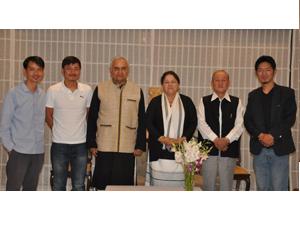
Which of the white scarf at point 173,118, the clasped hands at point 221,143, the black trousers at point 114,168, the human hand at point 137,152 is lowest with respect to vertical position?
the black trousers at point 114,168

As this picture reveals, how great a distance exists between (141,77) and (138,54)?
0.29m

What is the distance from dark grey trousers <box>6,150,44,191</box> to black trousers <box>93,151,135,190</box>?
0.57 meters

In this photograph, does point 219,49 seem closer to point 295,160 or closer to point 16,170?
point 295,160

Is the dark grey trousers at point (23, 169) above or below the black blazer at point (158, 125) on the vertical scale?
below

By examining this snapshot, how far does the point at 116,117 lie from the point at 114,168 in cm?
47

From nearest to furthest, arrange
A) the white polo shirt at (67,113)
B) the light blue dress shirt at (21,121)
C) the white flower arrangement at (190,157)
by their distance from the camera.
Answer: the white flower arrangement at (190,157)
the light blue dress shirt at (21,121)
the white polo shirt at (67,113)

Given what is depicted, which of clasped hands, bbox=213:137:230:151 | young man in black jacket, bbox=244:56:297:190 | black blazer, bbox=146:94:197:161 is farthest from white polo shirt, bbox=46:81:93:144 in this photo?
young man in black jacket, bbox=244:56:297:190

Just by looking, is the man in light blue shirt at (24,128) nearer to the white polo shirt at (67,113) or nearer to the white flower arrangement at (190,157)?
the white polo shirt at (67,113)

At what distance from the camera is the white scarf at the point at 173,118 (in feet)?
15.6

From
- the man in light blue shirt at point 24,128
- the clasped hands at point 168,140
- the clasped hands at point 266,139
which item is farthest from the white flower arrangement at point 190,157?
the man in light blue shirt at point 24,128

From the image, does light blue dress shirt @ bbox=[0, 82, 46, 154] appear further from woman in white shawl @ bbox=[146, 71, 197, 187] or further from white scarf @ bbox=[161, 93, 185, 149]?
white scarf @ bbox=[161, 93, 185, 149]

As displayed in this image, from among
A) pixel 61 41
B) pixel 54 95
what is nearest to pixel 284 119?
pixel 54 95

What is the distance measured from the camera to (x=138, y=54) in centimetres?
674

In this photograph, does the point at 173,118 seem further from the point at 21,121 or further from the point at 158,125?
the point at 21,121
